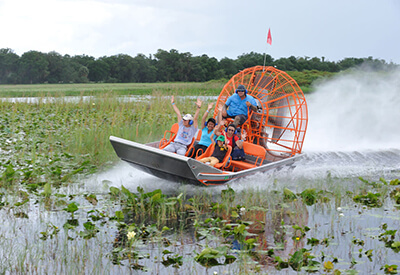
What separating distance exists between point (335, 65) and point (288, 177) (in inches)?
1872

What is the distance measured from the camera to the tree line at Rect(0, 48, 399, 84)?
44.5 meters

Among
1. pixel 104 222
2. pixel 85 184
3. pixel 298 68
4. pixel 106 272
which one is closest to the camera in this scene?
pixel 106 272

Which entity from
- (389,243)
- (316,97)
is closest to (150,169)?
(389,243)

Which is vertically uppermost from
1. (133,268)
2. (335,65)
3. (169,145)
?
(335,65)

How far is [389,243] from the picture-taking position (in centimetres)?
574

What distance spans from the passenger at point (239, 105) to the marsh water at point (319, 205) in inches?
56.4

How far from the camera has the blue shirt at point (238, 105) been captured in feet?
33.1

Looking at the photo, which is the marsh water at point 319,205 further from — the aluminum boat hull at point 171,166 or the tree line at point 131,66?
the tree line at point 131,66

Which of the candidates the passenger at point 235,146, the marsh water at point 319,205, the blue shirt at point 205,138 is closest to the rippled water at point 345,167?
the marsh water at point 319,205

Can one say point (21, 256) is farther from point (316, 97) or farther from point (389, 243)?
point (316, 97)

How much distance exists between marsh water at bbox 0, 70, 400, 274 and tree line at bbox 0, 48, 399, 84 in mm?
29098

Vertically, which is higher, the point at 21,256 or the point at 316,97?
the point at 316,97

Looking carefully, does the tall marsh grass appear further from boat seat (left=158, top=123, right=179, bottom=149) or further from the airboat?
boat seat (left=158, top=123, right=179, bottom=149)

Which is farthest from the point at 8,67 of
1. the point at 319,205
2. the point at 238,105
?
the point at 319,205
